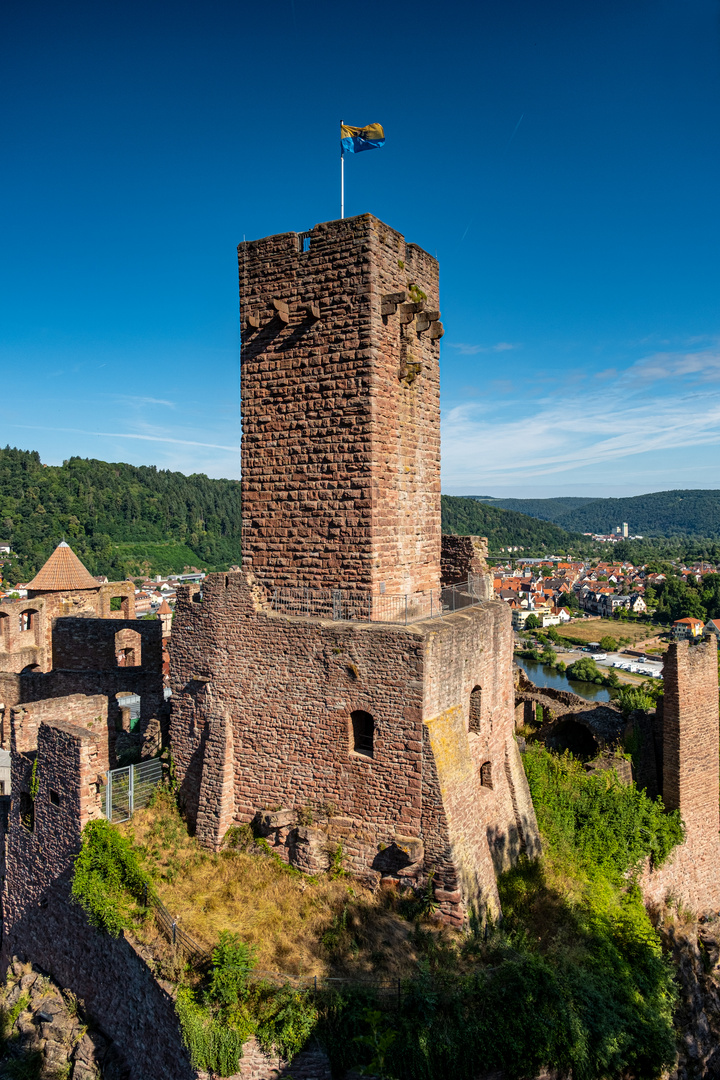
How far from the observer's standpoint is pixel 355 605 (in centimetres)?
1001

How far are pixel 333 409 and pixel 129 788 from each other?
23.6 feet

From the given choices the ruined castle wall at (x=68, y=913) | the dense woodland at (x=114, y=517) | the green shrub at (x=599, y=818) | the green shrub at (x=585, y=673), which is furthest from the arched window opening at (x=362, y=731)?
the dense woodland at (x=114, y=517)

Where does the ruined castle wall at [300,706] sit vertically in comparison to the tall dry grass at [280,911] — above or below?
above

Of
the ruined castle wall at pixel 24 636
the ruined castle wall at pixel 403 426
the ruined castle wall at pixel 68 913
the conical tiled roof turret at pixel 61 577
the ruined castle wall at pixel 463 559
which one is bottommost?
the ruined castle wall at pixel 68 913

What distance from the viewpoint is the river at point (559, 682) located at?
72062 millimetres

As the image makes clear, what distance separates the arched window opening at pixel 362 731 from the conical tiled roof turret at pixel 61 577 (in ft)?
52.3

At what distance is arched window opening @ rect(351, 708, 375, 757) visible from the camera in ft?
31.8

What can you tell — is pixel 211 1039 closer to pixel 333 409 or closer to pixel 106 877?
pixel 106 877

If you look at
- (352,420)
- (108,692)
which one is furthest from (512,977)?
(108,692)

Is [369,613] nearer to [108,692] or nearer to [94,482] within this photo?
[108,692]

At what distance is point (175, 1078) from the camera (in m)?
8.11

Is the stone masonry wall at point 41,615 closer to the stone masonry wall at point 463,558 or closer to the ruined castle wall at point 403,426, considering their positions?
the stone masonry wall at point 463,558

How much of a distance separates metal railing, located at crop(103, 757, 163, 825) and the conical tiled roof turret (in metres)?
12.9

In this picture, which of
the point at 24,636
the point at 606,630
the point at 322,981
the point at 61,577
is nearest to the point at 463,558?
the point at 322,981
